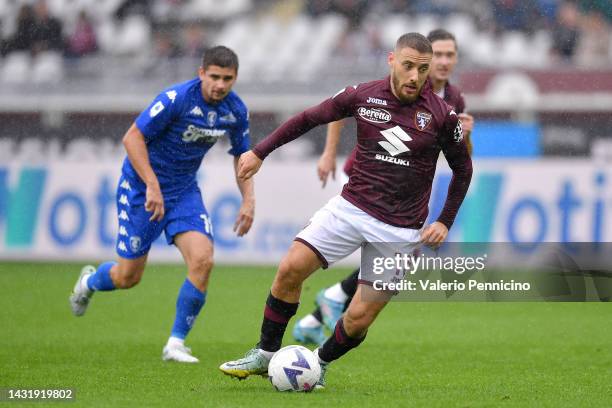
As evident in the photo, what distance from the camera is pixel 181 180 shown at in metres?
8.18

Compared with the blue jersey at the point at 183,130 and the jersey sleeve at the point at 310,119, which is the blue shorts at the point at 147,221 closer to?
→ the blue jersey at the point at 183,130

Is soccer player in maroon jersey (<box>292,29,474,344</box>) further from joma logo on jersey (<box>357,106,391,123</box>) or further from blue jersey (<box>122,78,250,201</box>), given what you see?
joma logo on jersey (<box>357,106,391,123</box>)

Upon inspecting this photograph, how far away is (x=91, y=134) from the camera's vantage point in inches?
649

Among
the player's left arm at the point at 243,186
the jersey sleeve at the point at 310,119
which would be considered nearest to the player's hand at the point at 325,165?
the player's left arm at the point at 243,186

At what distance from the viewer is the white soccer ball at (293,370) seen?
243 inches

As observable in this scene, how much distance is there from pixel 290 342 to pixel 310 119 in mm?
3062

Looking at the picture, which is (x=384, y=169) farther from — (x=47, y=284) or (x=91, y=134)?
(x=91, y=134)

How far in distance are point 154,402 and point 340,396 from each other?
1.03 metres

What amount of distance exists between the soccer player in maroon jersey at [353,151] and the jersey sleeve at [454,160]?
1655 mm

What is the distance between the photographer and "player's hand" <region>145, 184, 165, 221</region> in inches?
294

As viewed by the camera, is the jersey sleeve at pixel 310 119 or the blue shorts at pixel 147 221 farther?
the blue shorts at pixel 147 221

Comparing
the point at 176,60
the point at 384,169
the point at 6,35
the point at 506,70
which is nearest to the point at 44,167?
the point at 176,60

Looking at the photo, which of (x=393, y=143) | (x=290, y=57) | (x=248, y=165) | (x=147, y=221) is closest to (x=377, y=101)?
(x=393, y=143)

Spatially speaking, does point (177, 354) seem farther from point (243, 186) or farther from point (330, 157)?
point (330, 157)
